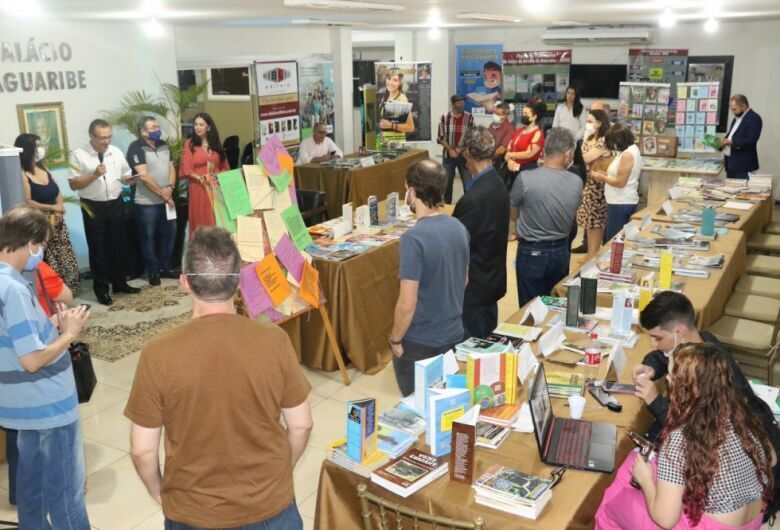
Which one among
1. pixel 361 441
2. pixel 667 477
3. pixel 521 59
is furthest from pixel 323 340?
pixel 521 59

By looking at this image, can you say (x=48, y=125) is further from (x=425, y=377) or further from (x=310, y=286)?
(x=425, y=377)

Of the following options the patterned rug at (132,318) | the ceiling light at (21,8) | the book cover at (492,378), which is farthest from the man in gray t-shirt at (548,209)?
the ceiling light at (21,8)

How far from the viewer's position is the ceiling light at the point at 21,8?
4.79m

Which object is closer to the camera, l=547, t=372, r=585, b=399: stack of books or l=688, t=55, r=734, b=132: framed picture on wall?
l=547, t=372, r=585, b=399: stack of books

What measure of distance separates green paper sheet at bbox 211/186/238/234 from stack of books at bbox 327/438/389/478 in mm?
1994

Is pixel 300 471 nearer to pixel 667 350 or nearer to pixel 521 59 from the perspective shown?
pixel 667 350

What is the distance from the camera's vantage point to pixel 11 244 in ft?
8.87

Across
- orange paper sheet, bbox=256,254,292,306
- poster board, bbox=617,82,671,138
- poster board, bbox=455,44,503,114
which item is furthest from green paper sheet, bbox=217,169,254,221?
poster board, bbox=455,44,503,114

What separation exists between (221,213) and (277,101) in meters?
4.85

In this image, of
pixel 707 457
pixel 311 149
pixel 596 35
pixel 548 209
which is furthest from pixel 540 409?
pixel 596 35

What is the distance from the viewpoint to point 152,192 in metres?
6.79

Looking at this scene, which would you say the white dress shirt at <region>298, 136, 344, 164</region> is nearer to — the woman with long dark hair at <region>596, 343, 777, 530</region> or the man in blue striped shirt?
the man in blue striped shirt

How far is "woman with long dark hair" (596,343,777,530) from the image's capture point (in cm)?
228

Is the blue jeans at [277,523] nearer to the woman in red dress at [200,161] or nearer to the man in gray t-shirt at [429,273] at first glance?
the man in gray t-shirt at [429,273]
